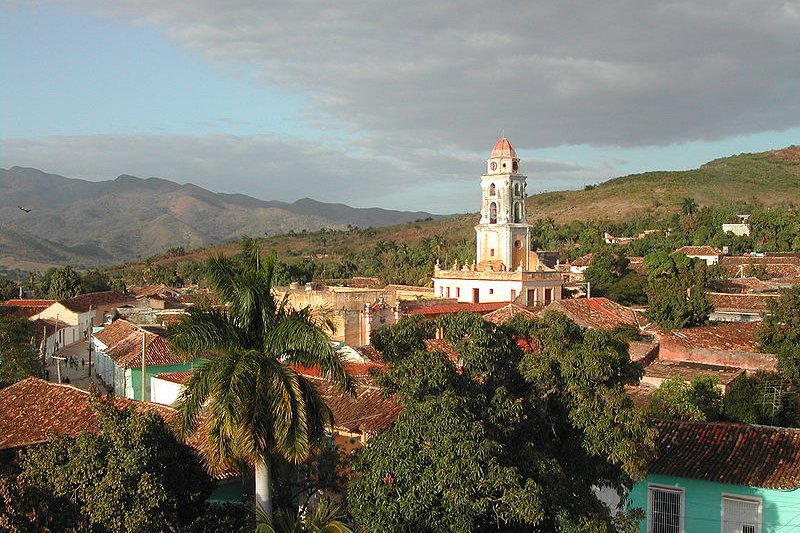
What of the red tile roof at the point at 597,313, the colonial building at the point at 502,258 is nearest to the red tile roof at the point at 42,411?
the red tile roof at the point at 597,313

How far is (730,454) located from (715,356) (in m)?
10.3

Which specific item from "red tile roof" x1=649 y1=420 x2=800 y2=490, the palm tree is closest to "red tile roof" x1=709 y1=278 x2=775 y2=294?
"red tile roof" x1=649 y1=420 x2=800 y2=490

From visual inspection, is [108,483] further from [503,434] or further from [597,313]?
[597,313]

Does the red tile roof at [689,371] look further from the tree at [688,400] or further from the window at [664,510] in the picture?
the window at [664,510]

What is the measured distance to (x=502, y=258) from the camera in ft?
155

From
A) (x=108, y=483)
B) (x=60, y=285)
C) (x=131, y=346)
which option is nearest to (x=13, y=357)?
(x=131, y=346)

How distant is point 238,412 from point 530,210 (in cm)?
10778

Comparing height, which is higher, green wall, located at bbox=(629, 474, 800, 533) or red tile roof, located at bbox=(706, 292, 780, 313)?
red tile roof, located at bbox=(706, 292, 780, 313)

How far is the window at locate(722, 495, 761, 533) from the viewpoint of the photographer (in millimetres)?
13078

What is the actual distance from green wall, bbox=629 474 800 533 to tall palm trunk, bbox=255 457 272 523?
6.43 m

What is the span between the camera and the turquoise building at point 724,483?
13.0m

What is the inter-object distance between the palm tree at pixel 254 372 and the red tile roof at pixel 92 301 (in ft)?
127

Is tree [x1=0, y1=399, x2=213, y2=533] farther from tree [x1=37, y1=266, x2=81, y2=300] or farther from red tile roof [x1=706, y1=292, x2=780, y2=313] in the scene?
tree [x1=37, y1=266, x2=81, y2=300]

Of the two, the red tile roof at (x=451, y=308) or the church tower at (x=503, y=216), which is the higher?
the church tower at (x=503, y=216)
